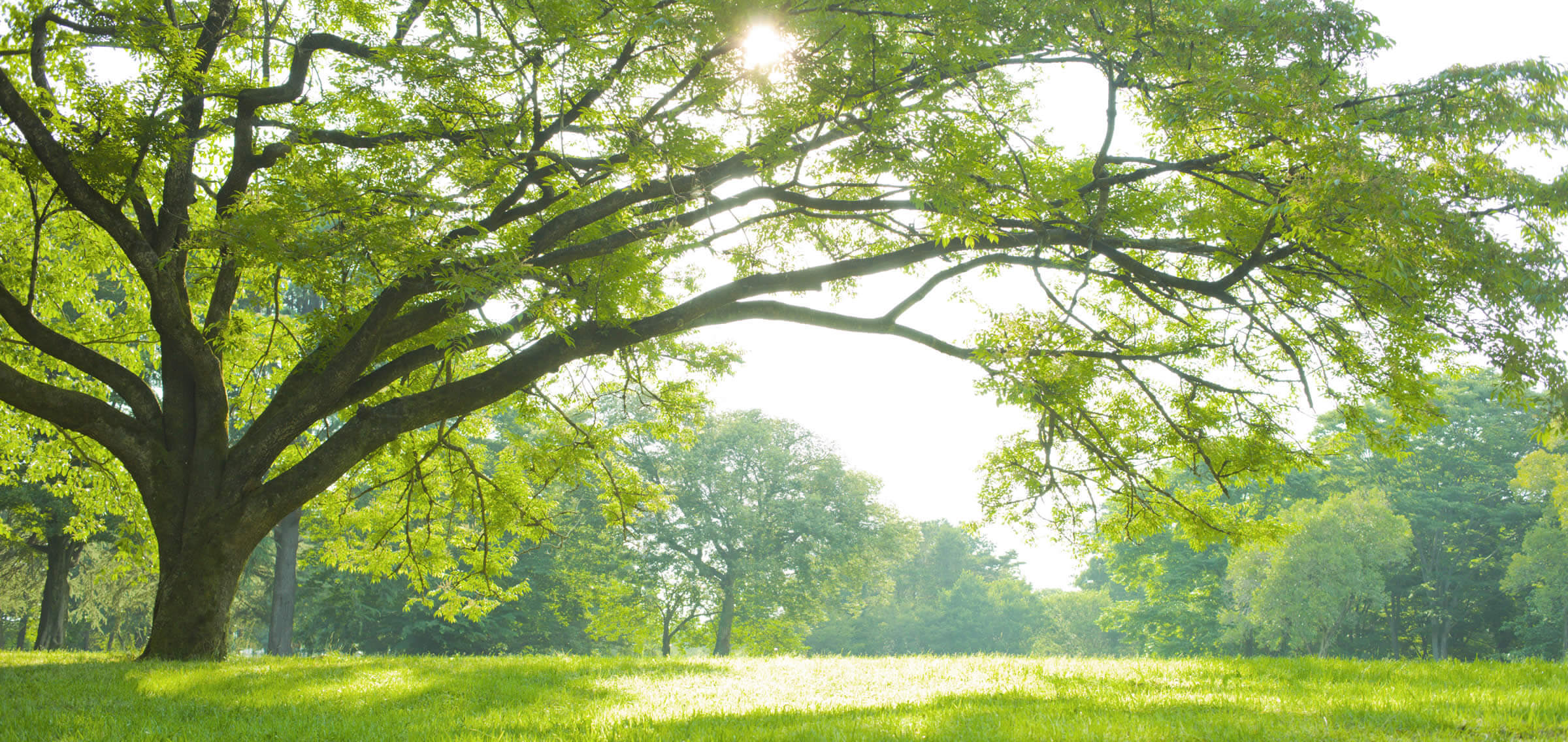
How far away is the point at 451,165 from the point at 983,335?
21.0ft

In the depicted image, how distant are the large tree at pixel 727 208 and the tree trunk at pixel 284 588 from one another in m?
13.1

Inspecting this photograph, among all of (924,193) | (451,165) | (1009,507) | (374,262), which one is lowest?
(1009,507)

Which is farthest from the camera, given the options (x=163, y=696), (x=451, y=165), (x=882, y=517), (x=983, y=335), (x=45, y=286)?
(x=882, y=517)

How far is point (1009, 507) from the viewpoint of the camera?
469 inches

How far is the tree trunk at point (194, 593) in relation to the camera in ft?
32.7

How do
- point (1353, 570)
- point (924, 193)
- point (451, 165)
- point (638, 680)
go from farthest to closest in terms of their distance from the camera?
point (1353, 570), point (451, 165), point (638, 680), point (924, 193)

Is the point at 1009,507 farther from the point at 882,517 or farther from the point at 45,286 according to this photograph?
the point at 882,517

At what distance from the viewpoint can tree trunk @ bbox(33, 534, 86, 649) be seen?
2164 cm

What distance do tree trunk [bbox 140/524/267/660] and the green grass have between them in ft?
2.40

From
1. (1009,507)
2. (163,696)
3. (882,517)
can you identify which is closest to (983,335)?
(1009,507)

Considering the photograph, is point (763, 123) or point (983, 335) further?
point (983, 335)

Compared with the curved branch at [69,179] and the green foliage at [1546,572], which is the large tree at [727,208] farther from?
the green foliage at [1546,572]

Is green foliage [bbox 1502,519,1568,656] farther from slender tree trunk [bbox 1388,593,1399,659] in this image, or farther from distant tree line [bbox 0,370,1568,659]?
slender tree trunk [bbox 1388,593,1399,659]

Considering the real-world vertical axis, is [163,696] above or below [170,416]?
below
